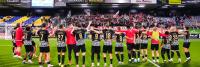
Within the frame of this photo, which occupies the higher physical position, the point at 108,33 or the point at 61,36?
the point at 108,33

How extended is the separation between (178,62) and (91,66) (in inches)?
242

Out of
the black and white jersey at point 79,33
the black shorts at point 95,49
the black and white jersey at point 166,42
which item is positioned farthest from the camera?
the black and white jersey at point 166,42

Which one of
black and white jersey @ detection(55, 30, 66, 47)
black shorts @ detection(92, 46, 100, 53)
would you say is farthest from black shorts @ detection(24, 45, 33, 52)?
black shorts @ detection(92, 46, 100, 53)

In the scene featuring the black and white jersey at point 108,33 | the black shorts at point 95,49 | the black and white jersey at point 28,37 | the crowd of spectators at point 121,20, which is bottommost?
the crowd of spectators at point 121,20

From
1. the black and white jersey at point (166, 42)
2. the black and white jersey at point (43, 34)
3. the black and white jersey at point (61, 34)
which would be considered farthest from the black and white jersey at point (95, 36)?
the black and white jersey at point (166, 42)

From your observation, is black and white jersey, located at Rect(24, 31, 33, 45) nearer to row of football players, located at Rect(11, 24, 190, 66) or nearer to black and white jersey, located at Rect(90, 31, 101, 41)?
row of football players, located at Rect(11, 24, 190, 66)

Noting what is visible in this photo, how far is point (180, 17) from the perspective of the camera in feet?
230

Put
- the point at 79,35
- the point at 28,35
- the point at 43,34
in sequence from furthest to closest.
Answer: the point at 28,35 → the point at 79,35 → the point at 43,34

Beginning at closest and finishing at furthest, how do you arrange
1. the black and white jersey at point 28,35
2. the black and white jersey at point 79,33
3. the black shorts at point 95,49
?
the black and white jersey at point 79,33
the black shorts at point 95,49
the black and white jersey at point 28,35

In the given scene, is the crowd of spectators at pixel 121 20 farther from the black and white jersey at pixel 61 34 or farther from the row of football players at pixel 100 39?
the black and white jersey at pixel 61 34

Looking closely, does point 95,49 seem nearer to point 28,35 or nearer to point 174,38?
point 28,35

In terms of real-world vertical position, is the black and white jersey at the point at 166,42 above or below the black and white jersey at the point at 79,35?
below

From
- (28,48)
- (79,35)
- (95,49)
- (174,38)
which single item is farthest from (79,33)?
(174,38)

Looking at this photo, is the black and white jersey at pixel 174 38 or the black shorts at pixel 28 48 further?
the black and white jersey at pixel 174 38
